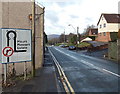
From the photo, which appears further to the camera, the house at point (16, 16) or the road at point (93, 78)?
the house at point (16, 16)

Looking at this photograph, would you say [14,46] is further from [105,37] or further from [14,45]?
[105,37]

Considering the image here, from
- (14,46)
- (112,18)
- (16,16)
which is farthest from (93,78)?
(112,18)

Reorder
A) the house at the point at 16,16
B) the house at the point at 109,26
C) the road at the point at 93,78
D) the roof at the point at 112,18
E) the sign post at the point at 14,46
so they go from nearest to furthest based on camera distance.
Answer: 1. the road at the point at 93,78
2. the sign post at the point at 14,46
3. the house at the point at 16,16
4. the house at the point at 109,26
5. the roof at the point at 112,18

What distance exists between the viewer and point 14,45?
27.6 feet

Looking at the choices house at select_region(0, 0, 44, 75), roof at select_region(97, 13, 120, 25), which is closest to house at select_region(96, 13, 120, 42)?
roof at select_region(97, 13, 120, 25)

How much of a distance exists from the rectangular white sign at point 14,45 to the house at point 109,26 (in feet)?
127

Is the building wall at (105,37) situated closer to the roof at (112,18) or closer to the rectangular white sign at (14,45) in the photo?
the roof at (112,18)

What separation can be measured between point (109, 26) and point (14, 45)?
1631 inches

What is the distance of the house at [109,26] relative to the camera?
1768 inches

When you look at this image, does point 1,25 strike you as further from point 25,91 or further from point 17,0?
point 25,91

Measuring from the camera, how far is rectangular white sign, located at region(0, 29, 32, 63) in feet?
26.4

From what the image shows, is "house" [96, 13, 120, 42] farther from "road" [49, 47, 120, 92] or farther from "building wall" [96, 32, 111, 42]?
"road" [49, 47, 120, 92]

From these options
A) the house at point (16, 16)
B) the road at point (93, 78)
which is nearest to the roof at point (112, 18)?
the road at point (93, 78)

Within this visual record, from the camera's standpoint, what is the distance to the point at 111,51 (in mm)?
21109
